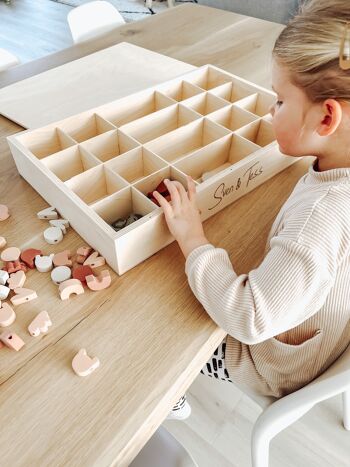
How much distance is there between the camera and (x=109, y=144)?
84cm

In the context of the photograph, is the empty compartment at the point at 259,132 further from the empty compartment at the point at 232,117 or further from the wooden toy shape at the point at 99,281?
the wooden toy shape at the point at 99,281

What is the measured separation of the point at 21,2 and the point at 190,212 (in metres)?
4.48

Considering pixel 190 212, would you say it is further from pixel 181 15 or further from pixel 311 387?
pixel 181 15

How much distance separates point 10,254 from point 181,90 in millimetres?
603

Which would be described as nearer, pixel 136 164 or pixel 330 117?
pixel 330 117

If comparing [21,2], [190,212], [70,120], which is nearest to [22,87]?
[70,120]

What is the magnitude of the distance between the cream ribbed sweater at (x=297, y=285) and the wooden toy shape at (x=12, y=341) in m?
0.27

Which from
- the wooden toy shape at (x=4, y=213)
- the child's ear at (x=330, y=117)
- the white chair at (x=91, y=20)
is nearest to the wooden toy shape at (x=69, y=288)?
the wooden toy shape at (x=4, y=213)

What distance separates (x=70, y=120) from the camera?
0.85 meters

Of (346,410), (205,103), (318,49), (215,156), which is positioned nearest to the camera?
(318,49)

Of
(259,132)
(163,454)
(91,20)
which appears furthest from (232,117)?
(91,20)

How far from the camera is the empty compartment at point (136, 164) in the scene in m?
0.77

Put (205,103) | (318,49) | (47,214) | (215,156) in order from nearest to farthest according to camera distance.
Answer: (318,49) → (47,214) → (215,156) → (205,103)

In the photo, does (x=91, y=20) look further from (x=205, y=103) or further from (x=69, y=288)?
(x=69, y=288)
